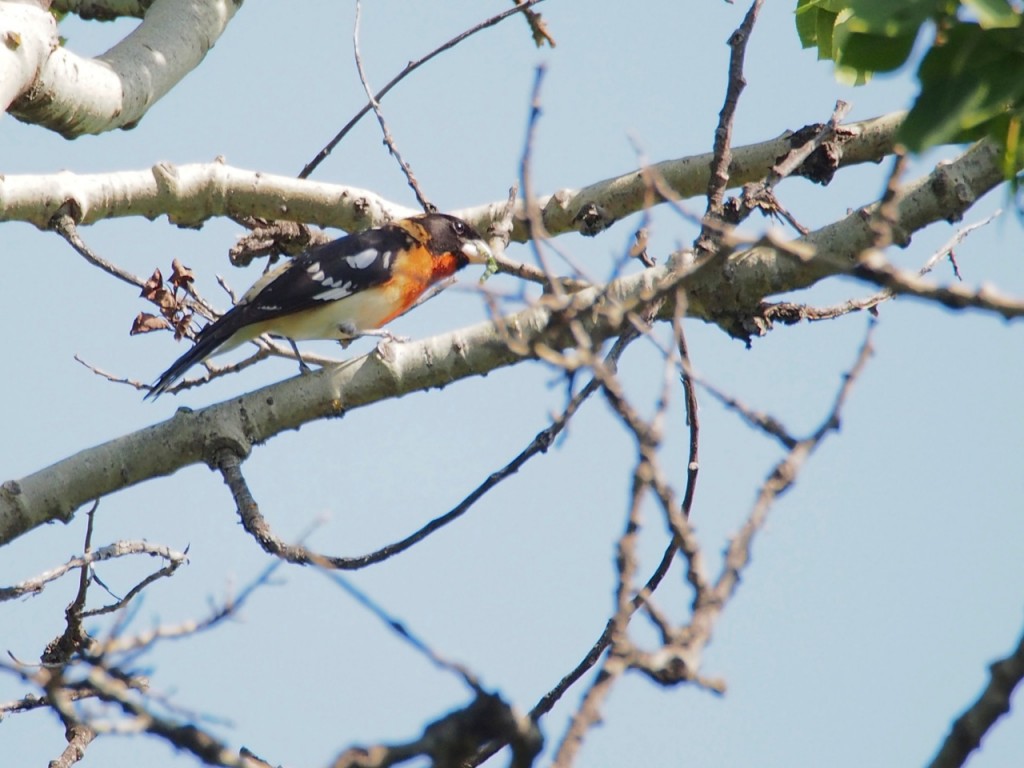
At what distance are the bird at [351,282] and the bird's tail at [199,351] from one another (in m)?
0.26

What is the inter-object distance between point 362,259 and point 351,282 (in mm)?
177

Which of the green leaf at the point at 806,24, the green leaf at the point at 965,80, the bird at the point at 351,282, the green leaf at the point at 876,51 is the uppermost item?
the bird at the point at 351,282

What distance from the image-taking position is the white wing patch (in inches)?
267

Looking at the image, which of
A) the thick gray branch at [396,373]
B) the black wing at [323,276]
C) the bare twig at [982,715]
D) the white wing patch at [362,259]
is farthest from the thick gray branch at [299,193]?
the bare twig at [982,715]

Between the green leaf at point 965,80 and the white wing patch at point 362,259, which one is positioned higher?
the white wing patch at point 362,259

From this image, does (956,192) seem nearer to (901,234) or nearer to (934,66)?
(901,234)

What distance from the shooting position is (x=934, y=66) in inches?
85.7

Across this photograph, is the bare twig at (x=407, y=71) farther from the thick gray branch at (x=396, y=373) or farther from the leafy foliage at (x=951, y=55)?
the leafy foliage at (x=951, y=55)

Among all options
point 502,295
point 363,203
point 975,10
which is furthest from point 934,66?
point 363,203

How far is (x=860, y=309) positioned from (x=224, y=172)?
2.71 meters

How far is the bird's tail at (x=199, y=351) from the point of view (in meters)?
5.49

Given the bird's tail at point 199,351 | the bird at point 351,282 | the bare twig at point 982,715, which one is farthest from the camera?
the bird at point 351,282

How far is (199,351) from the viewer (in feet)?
18.4

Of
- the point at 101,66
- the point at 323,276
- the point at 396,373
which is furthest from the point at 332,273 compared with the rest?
the point at 396,373
